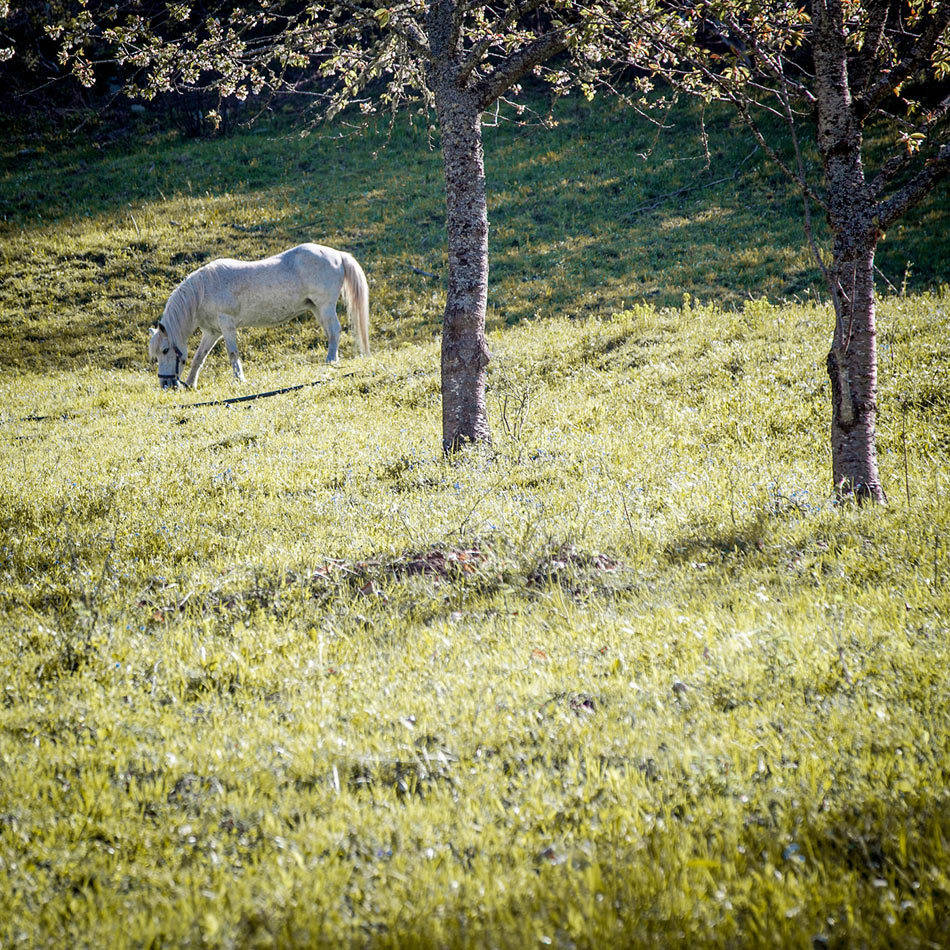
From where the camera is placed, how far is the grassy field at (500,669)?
2.77 meters

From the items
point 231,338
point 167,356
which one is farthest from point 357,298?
point 167,356

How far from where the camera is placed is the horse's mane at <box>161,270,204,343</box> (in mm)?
18219

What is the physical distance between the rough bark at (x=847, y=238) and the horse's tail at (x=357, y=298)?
14320 millimetres

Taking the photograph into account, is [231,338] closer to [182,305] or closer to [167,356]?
[182,305]

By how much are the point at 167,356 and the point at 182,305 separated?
132cm

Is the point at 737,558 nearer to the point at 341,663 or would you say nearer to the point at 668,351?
the point at 341,663

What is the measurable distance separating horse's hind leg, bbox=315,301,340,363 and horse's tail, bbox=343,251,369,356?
1.40 ft

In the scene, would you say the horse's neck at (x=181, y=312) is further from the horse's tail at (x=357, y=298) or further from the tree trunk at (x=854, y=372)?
the tree trunk at (x=854, y=372)

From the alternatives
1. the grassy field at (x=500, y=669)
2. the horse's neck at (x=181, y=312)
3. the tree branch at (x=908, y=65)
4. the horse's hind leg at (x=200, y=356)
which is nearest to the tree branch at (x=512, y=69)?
the tree branch at (x=908, y=65)

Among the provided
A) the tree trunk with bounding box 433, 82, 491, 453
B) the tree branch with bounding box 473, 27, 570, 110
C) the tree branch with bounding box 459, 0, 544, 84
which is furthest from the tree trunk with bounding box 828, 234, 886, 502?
the tree branch with bounding box 459, 0, 544, 84

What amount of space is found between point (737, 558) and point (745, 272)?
52.8ft

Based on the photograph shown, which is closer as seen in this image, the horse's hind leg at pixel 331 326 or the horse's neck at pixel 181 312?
the horse's neck at pixel 181 312

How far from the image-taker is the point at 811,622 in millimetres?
4551

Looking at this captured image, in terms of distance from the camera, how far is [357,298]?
760 inches
